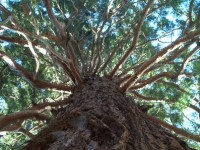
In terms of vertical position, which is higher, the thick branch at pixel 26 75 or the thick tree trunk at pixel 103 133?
the thick branch at pixel 26 75

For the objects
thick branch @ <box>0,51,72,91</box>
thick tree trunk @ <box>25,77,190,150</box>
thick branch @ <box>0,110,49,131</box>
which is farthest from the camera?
thick branch @ <box>0,51,72,91</box>

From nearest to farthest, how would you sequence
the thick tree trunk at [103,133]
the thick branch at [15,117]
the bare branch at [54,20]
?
the thick tree trunk at [103,133]
the thick branch at [15,117]
the bare branch at [54,20]

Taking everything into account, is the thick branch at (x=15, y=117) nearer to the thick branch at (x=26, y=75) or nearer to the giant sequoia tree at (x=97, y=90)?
the giant sequoia tree at (x=97, y=90)

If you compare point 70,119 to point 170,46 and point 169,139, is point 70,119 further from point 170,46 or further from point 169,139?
point 170,46

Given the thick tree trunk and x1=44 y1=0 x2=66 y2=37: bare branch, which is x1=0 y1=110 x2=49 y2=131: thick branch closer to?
the thick tree trunk

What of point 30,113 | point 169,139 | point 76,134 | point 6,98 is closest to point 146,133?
point 169,139

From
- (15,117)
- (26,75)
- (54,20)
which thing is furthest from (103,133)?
(54,20)

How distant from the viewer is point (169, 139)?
86.7 inches

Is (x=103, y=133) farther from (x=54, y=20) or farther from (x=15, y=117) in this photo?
(x=54, y=20)

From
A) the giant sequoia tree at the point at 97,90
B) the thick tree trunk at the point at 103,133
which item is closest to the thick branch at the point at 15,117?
the giant sequoia tree at the point at 97,90

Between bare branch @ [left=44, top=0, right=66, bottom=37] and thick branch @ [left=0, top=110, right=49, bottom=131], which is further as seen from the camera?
bare branch @ [left=44, top=0, right=66, bottom=37]

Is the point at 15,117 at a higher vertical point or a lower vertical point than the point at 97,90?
lower

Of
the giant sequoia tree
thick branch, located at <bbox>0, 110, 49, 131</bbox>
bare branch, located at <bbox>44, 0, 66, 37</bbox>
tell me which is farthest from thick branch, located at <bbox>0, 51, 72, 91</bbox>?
thick branch, located at <bbox>0, 110, 49, 131</bbox>

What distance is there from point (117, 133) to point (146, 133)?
312 millimetres
